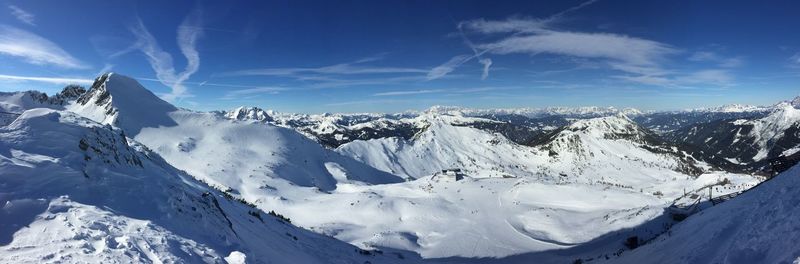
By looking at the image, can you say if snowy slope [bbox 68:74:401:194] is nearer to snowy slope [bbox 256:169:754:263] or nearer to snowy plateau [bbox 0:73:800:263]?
snowy plateau [bbox 0:73:800:263]


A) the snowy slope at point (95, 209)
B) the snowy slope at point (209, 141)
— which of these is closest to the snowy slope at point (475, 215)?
the snowy slope at point (209, 141)

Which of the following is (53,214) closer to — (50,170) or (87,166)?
(50,170)

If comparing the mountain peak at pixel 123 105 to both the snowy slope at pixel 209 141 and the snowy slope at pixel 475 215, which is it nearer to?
the snowy slope at pixel 209 141

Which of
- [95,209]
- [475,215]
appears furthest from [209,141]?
[95,209]

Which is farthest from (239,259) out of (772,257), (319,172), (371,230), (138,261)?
(319,172)

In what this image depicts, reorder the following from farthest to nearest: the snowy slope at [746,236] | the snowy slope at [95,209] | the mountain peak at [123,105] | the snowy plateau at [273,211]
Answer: the mountain peak at [123,105] → the snowy plateau at [273,211] → the snowy slope at [746,236] → the snowy slope at [95,209]

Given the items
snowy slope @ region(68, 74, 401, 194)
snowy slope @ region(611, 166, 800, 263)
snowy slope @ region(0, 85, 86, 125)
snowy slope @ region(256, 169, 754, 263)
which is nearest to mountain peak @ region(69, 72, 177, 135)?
snowy slope @ region(68, 74, 401, 194)
